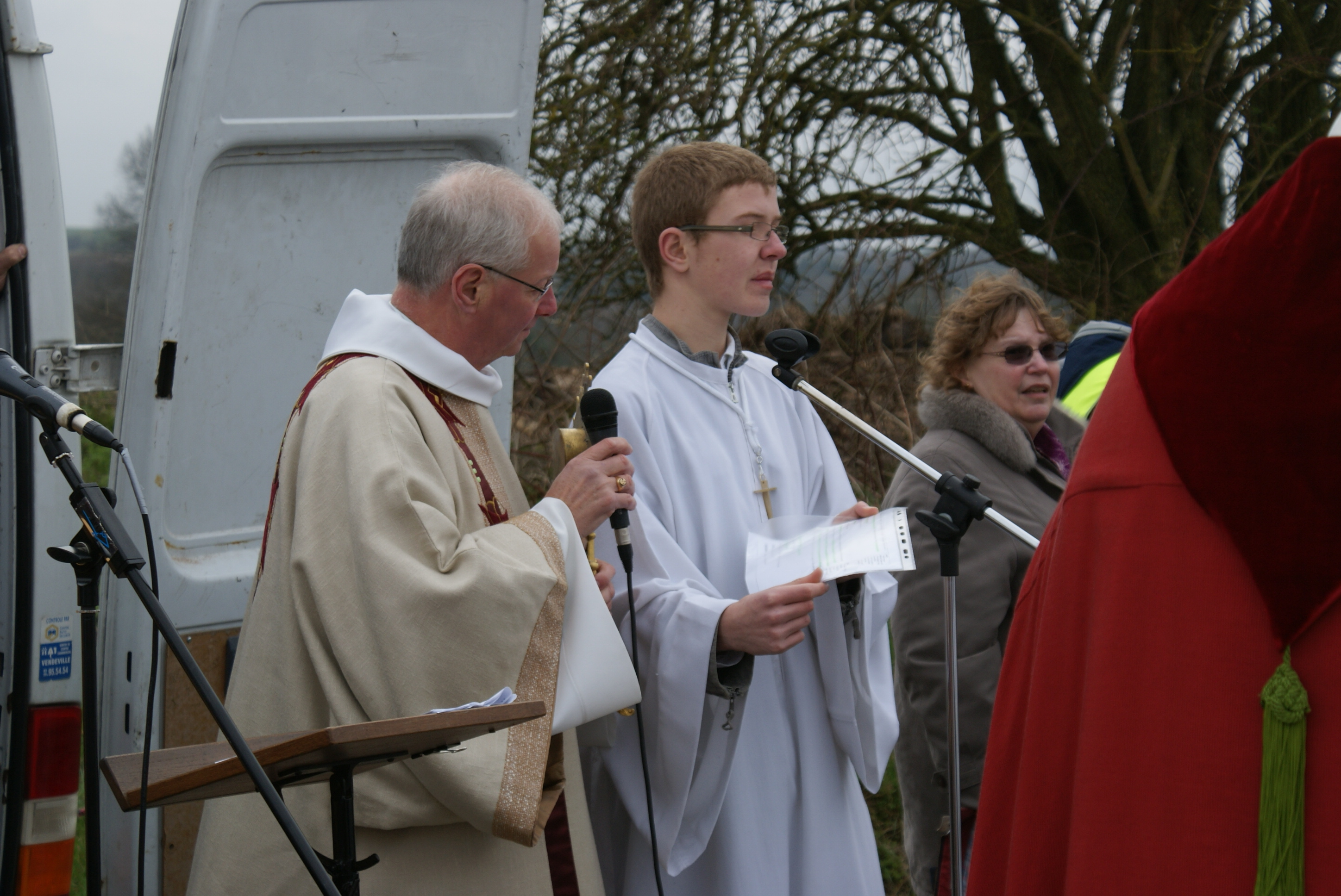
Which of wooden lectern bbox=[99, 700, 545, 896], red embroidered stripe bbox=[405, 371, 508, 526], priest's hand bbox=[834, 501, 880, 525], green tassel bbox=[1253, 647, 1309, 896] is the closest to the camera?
green tassel bbox=[1253, 647, 1309, 896]

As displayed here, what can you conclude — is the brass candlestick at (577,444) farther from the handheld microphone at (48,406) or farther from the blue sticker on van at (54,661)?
the blue sticker on van at (54,661)

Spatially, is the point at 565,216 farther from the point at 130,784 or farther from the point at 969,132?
the point at 130,784

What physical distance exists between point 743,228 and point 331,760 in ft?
5.53

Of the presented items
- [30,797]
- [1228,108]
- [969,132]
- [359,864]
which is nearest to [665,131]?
[969,132]

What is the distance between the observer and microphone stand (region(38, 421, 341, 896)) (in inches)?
59.9

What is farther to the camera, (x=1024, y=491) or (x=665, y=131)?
(x=665, y=131)

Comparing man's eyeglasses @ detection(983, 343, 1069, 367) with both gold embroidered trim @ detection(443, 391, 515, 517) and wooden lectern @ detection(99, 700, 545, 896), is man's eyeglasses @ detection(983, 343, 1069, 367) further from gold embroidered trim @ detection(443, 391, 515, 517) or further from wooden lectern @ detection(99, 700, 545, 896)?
wooden lectern @ detection(99, 700, 545, 896)

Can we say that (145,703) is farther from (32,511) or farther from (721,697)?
(721,697)

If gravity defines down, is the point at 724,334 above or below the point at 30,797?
above

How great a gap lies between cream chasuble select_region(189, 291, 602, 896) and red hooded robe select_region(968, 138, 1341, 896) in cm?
96

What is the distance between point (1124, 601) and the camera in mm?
1416

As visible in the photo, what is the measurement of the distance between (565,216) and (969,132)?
90.1 inches

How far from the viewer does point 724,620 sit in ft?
8.30

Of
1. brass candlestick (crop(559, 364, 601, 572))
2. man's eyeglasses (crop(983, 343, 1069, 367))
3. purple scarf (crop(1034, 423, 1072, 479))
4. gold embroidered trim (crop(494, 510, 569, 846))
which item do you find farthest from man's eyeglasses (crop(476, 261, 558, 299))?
purple scarf (crop(1034, 423, 1072, 479))
